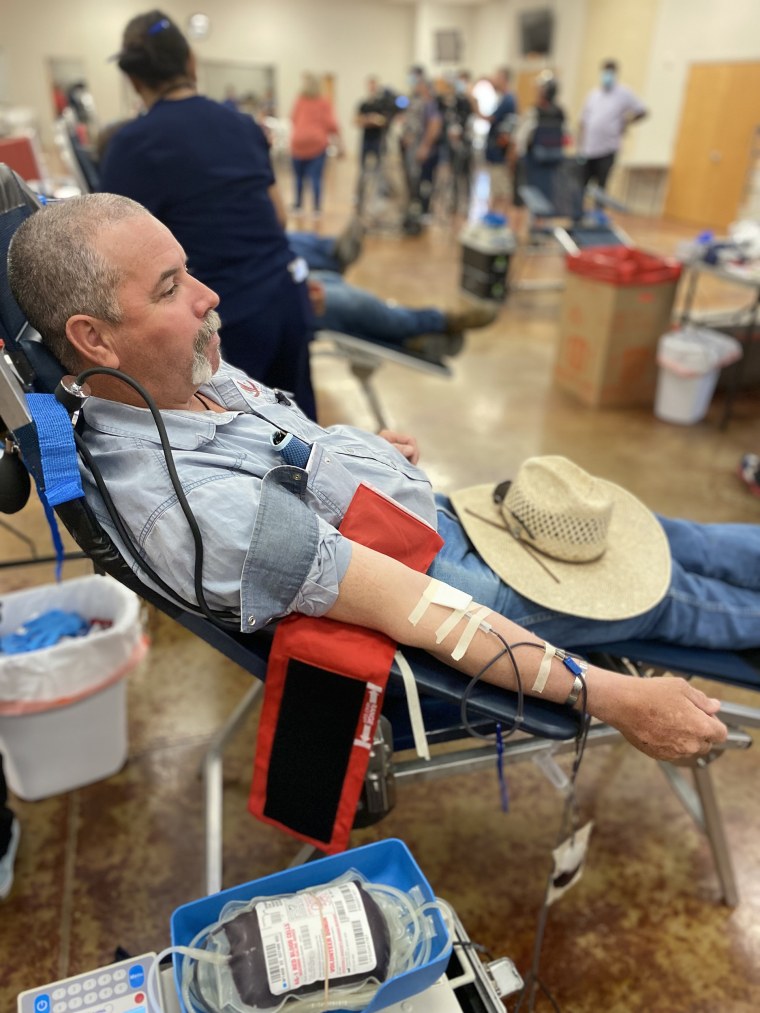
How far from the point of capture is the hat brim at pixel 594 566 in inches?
46.2

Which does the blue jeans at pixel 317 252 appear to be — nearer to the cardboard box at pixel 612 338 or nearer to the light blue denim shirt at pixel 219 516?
the cardboard box at pixel 612 338

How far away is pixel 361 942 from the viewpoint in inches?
32.6

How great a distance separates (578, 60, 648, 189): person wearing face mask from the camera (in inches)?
263

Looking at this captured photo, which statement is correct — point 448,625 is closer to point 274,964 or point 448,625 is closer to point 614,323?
point 274,964

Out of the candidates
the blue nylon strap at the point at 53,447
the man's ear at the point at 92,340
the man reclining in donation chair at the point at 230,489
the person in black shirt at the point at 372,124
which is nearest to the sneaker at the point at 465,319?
the man reclining in donation chair at the point at 230,489

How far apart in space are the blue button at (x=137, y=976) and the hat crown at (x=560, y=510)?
2.79 ft

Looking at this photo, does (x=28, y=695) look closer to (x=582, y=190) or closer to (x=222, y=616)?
(x=222, y=616)

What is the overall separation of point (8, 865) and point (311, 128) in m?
7.70

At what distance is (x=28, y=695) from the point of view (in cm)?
141

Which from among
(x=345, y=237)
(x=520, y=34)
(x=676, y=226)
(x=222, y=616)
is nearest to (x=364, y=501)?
(x=222, y=616)

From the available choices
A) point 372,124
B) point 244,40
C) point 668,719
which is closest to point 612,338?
point 668,719

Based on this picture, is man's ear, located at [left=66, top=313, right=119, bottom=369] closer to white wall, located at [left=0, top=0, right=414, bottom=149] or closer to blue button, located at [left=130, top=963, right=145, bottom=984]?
blue button, located at [left=130, top=963, right=145, bottom=984]

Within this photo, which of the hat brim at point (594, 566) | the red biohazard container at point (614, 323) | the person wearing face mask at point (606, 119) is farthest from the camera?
the person wearing face mask at point (606, 119)

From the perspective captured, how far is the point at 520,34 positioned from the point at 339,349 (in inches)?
455
